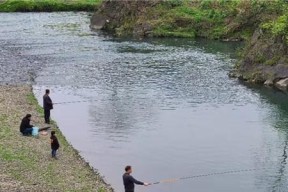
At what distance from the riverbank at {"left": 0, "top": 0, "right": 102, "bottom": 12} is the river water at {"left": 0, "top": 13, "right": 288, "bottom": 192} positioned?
2584 centimetres

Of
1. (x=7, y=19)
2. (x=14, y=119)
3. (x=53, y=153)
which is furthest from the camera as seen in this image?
(x=7, y=19)

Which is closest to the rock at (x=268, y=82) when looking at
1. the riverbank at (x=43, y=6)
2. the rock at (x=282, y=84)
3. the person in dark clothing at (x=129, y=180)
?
the rock at (x=282, y=84)

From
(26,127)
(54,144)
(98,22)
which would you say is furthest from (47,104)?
(98,22)

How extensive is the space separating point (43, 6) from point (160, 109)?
63055 mm

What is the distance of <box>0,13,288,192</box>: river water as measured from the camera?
101 feet

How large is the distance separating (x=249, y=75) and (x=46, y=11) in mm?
56484

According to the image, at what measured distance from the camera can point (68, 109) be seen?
141 feet

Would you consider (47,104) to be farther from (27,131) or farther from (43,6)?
(43,6)

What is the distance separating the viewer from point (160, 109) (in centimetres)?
4234

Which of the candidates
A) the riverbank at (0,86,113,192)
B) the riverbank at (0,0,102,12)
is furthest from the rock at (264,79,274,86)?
the riverbank at (0,0,102,12)

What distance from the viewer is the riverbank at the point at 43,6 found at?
9931 centimetres

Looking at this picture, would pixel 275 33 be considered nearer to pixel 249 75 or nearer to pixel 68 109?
pixel 249 75

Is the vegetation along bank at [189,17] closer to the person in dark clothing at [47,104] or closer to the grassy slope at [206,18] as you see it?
the grassy slope at [206,18]

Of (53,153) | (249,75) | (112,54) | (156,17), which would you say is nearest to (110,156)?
(53,153)
